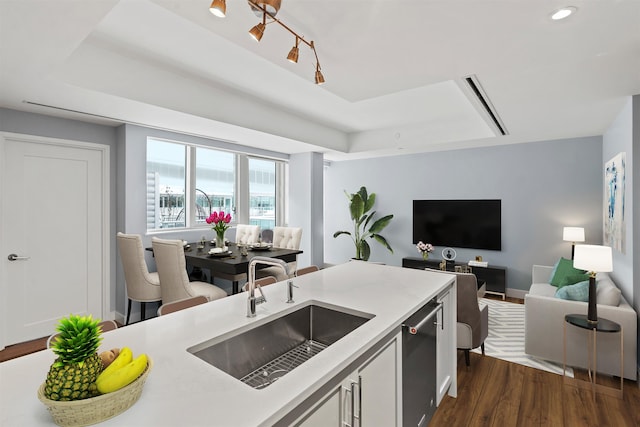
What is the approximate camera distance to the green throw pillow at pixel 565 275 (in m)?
3.23

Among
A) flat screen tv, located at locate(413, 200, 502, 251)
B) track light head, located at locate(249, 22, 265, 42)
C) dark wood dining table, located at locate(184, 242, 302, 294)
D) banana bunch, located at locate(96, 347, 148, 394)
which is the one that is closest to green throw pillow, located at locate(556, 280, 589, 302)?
flat screen tv, located at locate(413, 200, 502, 251)

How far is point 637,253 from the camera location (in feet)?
8.33

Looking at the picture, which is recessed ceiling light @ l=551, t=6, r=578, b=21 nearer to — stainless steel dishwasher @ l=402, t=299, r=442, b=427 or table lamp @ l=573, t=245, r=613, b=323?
stainless steel dishwasher @ l=402, t=299, r=442, b=427

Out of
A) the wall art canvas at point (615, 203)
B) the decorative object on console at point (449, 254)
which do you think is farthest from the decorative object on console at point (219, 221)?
the wall art canvas at point (615, 203)

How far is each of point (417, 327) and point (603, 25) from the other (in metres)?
1.79

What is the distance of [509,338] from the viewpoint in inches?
128

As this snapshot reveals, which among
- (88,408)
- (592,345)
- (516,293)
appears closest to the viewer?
(88,408)

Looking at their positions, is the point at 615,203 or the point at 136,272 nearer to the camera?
the point at 136,272

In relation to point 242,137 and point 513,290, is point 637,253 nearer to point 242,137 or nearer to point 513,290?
point 513,290

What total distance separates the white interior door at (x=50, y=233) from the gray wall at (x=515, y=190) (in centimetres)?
457

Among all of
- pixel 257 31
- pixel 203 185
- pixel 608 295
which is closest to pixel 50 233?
pixel 203 185

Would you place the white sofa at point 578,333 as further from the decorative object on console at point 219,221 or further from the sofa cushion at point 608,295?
the decorative object on console at point 219,221

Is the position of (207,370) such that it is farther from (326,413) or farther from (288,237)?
(288,237)

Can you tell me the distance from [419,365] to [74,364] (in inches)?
59.3
